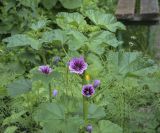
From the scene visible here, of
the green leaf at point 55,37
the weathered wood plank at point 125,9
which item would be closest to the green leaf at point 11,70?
the weathered wood plank at point 125,9

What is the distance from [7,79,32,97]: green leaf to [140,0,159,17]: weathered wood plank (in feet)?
9.31

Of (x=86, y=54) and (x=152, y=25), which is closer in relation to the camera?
(x=86, y=54)

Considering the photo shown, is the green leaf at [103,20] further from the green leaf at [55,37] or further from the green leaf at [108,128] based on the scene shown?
the green leaf at [108,128]

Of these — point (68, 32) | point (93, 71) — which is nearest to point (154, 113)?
point (93, 71)

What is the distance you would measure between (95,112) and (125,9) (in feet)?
9.89

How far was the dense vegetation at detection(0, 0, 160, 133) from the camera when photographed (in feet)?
7.47

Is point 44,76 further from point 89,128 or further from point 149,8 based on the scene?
point 149,8

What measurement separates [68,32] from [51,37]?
0.31ft

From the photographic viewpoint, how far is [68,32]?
2348mm

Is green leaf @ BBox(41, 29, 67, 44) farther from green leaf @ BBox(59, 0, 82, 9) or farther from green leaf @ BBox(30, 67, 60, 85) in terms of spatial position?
green leaf @ BBox(59, 0, 82, 9)

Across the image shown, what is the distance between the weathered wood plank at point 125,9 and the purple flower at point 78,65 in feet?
9.59

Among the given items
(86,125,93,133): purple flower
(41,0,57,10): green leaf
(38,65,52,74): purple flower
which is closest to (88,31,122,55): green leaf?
(38,65,52,74): purple flower

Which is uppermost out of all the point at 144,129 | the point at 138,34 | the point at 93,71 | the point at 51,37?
the point at 138,34

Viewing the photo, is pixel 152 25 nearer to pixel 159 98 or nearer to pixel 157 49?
pixel 157 49
